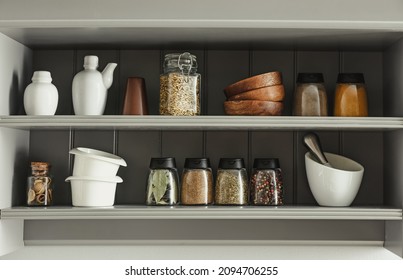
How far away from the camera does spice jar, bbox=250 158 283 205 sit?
166 cm

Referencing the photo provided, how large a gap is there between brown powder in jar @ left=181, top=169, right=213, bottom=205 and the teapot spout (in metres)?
0.36

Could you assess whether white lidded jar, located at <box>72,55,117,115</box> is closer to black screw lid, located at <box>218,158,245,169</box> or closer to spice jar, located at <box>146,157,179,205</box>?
spice jar, located at <box>146,157,179,205</box>

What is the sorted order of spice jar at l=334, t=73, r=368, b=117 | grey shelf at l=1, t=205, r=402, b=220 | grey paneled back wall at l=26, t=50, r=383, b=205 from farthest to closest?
grey paneled back wall at l=26, t=50, r=383, b=205 → spice jar at l=334, t=73, r=368, b=117 → grey shelf at l=1, t=205, r=402, b=220

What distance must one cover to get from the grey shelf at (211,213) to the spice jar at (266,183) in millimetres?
81

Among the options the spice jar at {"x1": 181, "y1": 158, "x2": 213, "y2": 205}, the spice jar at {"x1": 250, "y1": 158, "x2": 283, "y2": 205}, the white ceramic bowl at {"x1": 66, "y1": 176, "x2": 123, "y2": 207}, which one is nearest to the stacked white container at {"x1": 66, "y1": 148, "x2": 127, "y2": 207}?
the white ceramic bowl at {"x1": 66, "y1": 176, "x2": 123, "y2": 207}

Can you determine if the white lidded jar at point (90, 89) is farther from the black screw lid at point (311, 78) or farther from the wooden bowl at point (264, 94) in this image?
the black screw lid at point (311, 78)

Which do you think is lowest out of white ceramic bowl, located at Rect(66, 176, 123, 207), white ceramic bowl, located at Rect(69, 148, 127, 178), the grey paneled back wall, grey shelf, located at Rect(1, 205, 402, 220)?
grey shelf, located at Rect(1, 205, 402, 220)

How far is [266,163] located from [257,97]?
0.67 feet

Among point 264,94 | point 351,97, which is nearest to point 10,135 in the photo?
point 264,94

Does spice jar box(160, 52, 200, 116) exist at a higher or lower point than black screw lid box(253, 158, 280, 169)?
higher

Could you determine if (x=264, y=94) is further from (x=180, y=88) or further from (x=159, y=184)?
(x=159, y=184)

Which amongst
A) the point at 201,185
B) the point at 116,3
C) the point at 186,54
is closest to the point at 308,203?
the point at 201,185

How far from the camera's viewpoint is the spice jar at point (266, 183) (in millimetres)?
1662

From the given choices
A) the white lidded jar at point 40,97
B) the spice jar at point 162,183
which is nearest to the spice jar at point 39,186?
the white lidded jar at point 40,97
